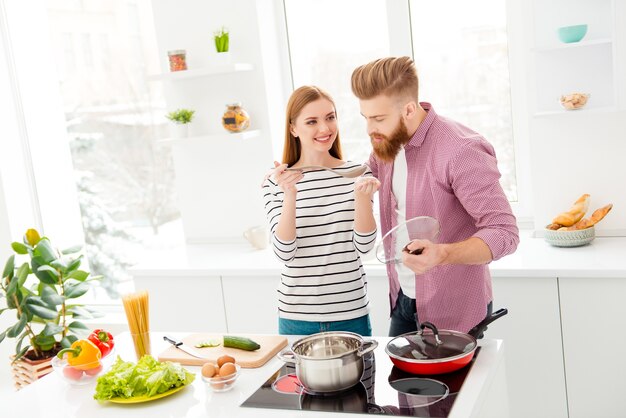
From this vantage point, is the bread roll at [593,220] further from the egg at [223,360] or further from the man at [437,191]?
the egg at [223,360]

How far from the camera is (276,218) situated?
2422mm

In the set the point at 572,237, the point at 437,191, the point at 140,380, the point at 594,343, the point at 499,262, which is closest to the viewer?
the point at 140,380

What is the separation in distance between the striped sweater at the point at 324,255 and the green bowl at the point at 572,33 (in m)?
1.15

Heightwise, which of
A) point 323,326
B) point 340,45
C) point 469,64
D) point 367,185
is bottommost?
point 323,326

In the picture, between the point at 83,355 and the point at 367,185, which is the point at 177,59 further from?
the point at 83,355

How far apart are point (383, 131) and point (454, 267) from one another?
1.52 ft

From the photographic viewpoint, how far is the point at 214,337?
223 cm

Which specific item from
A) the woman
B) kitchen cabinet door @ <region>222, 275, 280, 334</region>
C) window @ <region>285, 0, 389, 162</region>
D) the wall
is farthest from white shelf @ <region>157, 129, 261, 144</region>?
the woman

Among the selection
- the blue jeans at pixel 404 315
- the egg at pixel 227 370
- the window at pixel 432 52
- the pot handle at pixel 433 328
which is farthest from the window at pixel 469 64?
the egg at pixel 227 370

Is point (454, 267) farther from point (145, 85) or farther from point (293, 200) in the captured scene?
point (145, 85)

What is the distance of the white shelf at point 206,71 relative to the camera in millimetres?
3430

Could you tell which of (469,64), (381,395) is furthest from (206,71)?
(381,395)

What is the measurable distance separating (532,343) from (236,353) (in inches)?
50.4

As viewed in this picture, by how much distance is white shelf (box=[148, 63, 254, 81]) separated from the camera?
3430 mm
